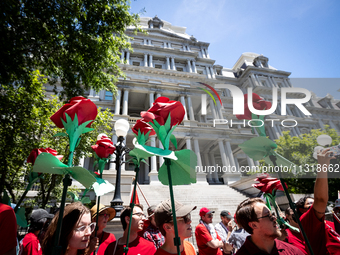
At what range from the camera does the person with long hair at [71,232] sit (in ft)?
5.70

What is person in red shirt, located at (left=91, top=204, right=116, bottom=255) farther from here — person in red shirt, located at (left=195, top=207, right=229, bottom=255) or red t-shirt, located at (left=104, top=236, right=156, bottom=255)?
person in red shirt, located at (left=195, top=207, right=229, bottom=255)

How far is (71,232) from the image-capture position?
178cm

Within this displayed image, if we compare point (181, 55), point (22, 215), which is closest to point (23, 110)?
point (22, 215)

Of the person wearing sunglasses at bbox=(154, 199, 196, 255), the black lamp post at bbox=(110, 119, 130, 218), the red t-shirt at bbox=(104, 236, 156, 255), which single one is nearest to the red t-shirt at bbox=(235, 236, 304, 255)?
the person wearing sunglasses at bbox=(154, 199, 196, 255)

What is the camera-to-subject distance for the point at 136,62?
33.7 m

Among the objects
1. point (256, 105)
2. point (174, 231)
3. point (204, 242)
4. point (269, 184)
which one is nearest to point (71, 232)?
point (174, 231)

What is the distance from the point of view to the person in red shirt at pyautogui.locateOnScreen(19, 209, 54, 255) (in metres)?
2.61

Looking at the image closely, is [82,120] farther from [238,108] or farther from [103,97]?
[103,97]

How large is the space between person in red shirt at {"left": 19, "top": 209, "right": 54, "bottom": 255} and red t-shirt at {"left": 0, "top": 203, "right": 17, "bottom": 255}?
4.24ft

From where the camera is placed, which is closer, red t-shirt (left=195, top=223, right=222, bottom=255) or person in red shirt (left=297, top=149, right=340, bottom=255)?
person in red shirt (left=297, top=149, right=340, bottom=255)

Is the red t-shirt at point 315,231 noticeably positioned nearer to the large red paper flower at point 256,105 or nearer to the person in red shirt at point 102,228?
the large red paper flower at point 256,105

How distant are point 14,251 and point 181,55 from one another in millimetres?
37918

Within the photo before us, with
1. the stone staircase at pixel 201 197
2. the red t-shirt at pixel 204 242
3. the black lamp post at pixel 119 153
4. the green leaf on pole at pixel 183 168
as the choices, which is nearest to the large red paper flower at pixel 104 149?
the green leaf on pole at pixel 183 168

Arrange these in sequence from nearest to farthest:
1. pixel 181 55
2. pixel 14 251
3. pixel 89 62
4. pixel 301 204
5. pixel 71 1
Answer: pixel 14 251 → pixel 301 204 → pixel 71 1 → pixel 89 62 → pixel 181 55
